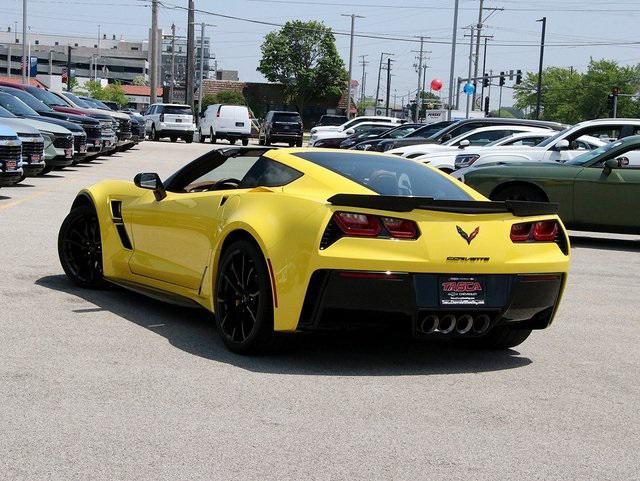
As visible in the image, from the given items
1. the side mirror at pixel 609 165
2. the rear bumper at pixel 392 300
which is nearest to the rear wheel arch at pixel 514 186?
the side mirror at pixel 609 165

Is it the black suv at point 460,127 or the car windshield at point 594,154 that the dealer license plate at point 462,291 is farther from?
the black suv at point 460,127

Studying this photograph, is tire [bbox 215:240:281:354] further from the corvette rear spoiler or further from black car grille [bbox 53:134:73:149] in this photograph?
black car grille [bbox 53:134:73:149]

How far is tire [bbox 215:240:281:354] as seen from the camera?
6.66 metres

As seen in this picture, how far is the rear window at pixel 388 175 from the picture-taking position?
23.8 feet

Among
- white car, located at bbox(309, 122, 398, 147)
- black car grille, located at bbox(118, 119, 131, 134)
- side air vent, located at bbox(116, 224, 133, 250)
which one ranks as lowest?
white car, located at bbox(309, 122, 398, 147)

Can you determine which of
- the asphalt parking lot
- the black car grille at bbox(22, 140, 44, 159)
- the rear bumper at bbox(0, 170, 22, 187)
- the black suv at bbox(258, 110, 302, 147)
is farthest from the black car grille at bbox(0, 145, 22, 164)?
the black suv at bbox(258, 110, 302, 147)

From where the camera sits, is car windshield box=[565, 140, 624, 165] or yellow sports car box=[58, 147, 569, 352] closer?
yellow sports car box=[58, 147, 569, 352]

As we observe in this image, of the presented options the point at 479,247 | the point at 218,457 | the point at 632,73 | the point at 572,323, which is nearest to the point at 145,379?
the point at 218,457

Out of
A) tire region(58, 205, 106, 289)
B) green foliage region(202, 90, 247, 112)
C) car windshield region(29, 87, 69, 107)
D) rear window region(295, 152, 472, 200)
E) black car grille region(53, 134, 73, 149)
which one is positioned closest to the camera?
rear window region(295, 152, 472, 200)

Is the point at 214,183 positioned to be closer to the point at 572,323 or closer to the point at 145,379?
the point at 145,379

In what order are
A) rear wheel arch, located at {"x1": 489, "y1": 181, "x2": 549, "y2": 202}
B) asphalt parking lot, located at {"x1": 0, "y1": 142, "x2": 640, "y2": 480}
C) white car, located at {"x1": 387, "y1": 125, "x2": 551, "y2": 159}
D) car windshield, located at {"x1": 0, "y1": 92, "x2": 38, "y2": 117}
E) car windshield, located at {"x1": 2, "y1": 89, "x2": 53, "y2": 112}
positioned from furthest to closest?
car windshield, located at {"x1": 2, "y1": 89, "x2": 53, "y2": 112} → white car, located at {"x1": 387, "y1": 125, "x2": 551, "y2": 159} → car windshield, located at {"x1": 0, "y1": 92, "x2": 38, "y2": 117} → rear wheel arch, located at {"x1": 489, "y1": 181, "x2": 549, "y2": 202} → asphalt parking lot, located at {"x1": 0, "y1": 142, "x2": 640, "y2": 480}

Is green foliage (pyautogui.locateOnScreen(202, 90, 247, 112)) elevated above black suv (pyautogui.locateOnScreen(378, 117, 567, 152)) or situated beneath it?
situated beneath

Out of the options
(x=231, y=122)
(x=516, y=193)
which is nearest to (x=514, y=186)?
(x=516, y=193)

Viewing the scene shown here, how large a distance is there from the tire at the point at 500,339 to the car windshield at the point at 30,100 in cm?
2061
